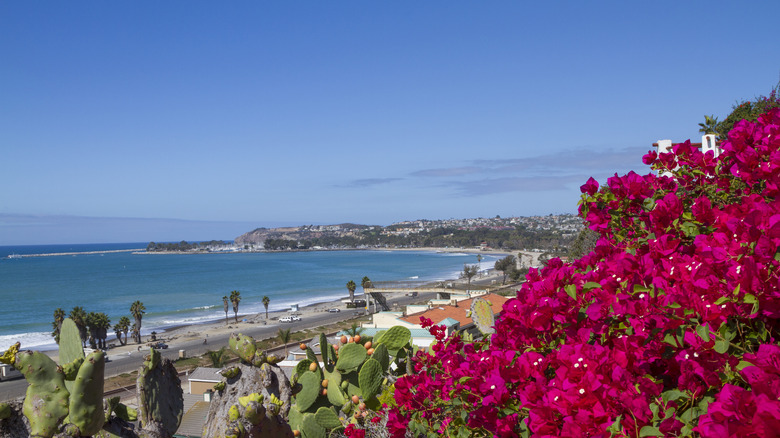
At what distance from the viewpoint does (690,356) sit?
1.51 metres

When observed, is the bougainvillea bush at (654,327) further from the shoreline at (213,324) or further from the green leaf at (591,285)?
the shoreline at (213,324)

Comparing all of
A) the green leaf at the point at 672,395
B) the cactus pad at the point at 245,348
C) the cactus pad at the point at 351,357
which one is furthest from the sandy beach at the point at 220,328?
the green leaf at the point at 672,395

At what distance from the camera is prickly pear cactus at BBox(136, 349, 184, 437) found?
3.69 metres

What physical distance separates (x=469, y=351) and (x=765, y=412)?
171 cm

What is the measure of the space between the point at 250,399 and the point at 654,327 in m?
2.25

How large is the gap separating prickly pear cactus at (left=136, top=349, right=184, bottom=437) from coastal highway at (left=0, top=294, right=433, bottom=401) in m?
26.0

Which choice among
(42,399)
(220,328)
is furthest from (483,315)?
(220,328)

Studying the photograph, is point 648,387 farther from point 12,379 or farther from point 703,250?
point 12,379

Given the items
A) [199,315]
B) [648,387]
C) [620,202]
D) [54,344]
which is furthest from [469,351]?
[199,315]

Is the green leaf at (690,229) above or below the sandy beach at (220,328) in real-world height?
above

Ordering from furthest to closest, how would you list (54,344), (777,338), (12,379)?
1. (54,344)
2. (12,379)
3. (777,338)

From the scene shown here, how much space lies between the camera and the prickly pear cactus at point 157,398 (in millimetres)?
3693

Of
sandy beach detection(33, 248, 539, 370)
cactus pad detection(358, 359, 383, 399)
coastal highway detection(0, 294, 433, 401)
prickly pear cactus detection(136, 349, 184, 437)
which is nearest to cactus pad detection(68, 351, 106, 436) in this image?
prickly pear cactus detection(136, 349, 184, 437)

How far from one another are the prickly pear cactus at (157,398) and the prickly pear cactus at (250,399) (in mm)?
255
